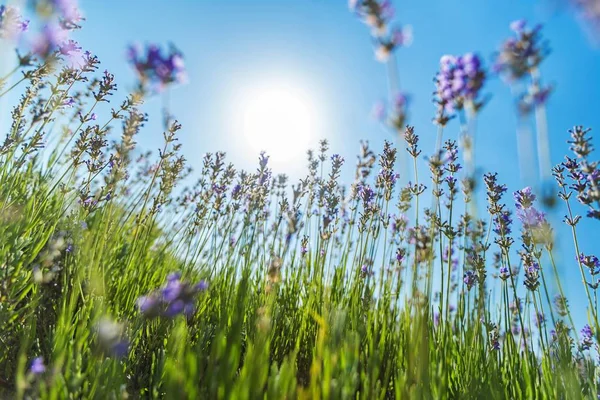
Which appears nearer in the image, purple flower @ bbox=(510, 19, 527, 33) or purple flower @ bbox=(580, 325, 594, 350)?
purple flower @ bbox=(510, 19, 527, 33)

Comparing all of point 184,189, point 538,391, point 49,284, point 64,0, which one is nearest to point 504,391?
point 538,391

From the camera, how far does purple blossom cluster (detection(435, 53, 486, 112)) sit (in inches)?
59.4

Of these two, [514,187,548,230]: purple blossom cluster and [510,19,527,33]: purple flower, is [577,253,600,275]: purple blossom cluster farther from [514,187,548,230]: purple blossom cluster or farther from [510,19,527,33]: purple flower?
[510,19,527,33]: purple flower

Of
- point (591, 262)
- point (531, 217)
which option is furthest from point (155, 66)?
point (591, 262)

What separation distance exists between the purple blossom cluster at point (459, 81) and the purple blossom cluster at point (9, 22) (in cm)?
188

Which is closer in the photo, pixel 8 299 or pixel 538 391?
pixel 8 299

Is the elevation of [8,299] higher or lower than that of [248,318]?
lower

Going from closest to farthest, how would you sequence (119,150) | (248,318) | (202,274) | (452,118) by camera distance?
(452,118) → (119,150) → (248,318) → (202,274)

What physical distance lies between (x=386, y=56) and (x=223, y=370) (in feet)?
4.13

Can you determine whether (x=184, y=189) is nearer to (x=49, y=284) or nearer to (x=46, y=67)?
(x=49, y=284)

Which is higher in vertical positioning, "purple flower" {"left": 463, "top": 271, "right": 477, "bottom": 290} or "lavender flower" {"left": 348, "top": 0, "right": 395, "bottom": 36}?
"lavender flower" {"left": 348, "top": 0, "right": 395, "bottom": 36}

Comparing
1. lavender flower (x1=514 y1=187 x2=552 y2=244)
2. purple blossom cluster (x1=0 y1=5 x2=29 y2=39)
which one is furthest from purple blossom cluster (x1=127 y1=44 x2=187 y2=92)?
lavender flower (x1=514 y1=187 x2=552 y2=244)

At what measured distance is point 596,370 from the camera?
2818mm

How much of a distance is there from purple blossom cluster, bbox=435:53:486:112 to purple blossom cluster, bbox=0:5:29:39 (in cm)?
188
